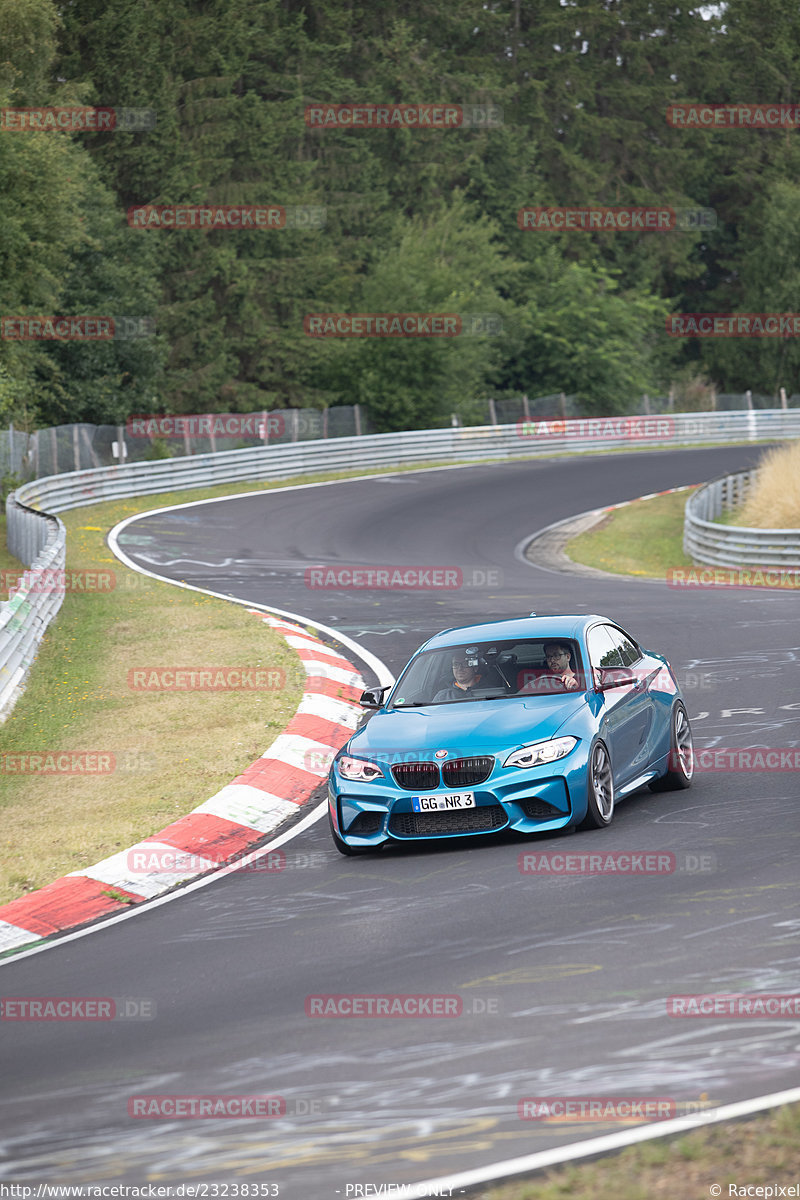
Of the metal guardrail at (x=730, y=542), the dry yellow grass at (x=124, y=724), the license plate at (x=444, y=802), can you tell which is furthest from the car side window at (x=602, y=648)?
the metal guardrail at (x=730, y=542)

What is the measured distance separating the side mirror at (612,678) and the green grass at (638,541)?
1839 centimetres

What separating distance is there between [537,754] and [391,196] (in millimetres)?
71098

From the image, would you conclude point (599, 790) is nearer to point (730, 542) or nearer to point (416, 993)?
point (416, 993)

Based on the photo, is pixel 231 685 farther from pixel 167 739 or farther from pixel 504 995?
pixel 504 995

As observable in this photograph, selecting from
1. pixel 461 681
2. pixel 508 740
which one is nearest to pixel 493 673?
pixel 461 681

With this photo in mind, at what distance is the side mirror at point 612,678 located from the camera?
10.2 m

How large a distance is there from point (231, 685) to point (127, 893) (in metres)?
6.99

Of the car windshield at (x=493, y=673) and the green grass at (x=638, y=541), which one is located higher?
the car windshield at (x=493, y=673)

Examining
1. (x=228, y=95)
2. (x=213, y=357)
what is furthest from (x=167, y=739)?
(x=228, y=95)

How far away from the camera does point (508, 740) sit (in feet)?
31.0

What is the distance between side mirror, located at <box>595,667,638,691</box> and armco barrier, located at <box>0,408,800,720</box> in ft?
25.9

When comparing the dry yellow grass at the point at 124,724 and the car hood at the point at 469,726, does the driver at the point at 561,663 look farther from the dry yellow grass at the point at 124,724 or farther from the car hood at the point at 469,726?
the dry yellow grass at the point at 124,724

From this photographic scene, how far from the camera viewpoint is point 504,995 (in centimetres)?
655

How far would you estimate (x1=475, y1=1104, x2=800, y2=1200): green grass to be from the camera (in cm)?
456
